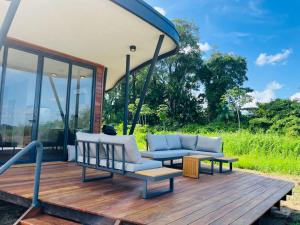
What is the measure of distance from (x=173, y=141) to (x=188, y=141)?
463 mm

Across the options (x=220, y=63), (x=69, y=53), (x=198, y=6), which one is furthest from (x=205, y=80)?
(x=69, y=53)

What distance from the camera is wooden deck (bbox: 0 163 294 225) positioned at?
2692 millimetres

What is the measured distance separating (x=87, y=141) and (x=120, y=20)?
82.8 inches

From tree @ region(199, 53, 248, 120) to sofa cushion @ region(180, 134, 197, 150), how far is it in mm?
15142

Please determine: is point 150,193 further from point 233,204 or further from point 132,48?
point 132,48

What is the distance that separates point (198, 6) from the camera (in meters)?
20.4

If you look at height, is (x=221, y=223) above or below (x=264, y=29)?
below

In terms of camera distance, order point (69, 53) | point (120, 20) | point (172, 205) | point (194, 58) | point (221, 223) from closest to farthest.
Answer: point (221, 223) → point (172, 205) → point (120, 20) → point (69, 53) → point (194, 58)

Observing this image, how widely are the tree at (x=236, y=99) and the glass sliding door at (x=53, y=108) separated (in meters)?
15.7

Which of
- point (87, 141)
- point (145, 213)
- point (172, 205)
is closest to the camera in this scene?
point (145, 213)

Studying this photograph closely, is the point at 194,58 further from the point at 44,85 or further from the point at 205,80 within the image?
the point at 44,85

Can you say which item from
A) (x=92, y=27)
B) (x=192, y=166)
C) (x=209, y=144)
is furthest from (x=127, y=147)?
(x=209, y=144)

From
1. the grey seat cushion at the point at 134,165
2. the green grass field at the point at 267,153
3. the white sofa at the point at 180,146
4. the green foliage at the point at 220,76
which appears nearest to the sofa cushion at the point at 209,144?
the white sofa at the point at 180,146

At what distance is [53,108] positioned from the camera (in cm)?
593
